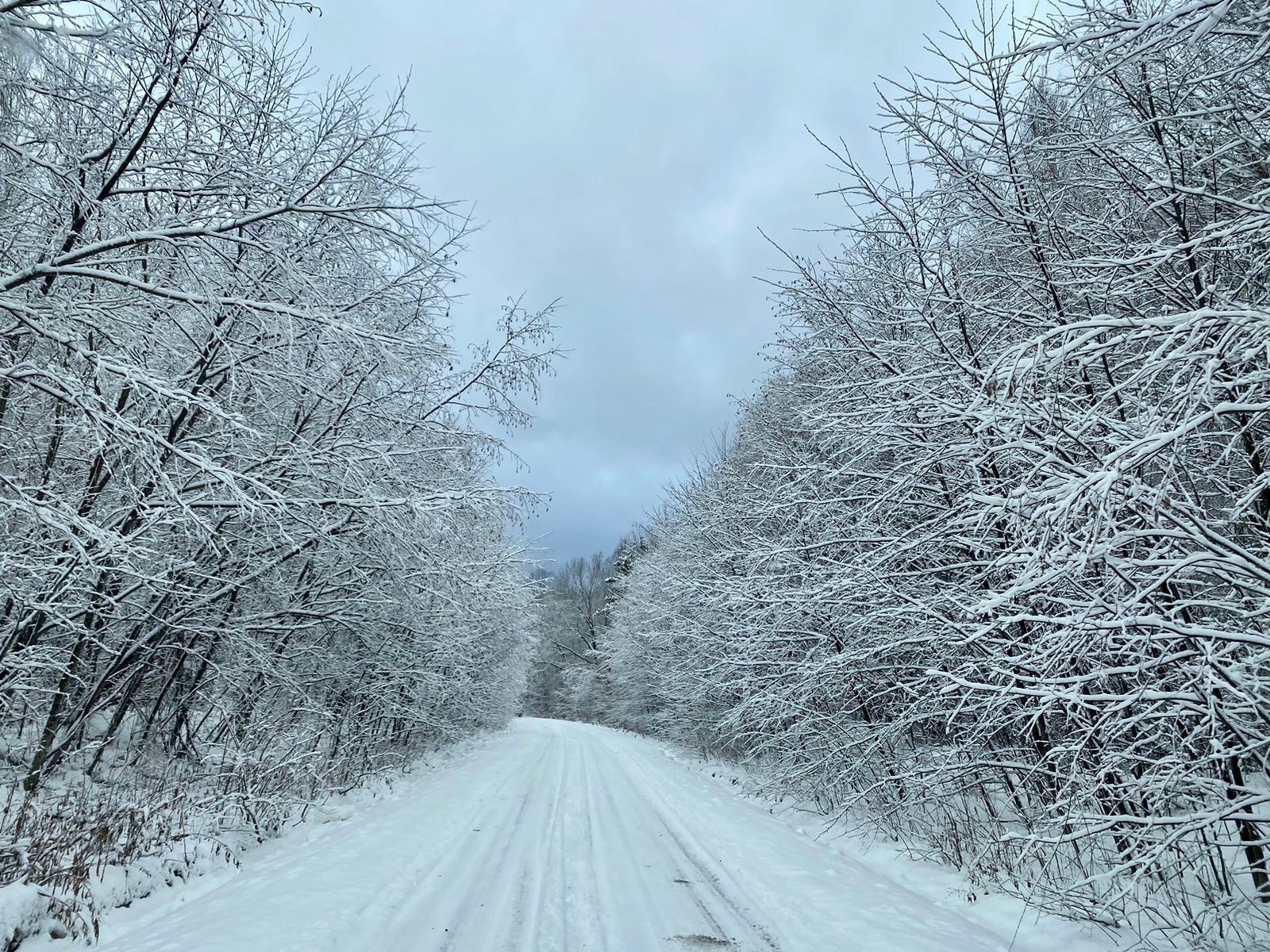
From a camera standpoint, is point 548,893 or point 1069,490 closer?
point 1069,490

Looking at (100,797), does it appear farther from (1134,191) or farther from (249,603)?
(1134,191)

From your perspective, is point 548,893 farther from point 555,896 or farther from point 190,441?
point 190,441

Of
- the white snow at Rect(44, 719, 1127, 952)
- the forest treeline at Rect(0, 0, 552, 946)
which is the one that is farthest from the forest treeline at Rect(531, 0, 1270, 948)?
the forest treeline at Rect(0, 0, 552, 946)

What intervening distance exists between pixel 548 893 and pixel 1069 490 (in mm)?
5096

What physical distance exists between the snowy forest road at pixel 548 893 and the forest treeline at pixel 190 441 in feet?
3.02

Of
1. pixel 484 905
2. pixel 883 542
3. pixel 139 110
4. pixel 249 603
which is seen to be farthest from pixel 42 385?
pixel 883 542

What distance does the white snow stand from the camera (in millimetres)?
4414

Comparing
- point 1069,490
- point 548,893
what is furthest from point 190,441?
point 1069,490

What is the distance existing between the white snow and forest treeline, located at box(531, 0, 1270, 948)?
93 cm

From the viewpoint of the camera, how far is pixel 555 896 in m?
5.39

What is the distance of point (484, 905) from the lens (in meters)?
5.07

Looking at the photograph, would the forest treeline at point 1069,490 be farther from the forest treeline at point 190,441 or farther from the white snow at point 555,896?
the forest treeline at point 190,441

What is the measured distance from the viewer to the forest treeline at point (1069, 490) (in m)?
3.11

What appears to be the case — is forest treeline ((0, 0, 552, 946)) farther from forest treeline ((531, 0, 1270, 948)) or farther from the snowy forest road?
forest treeline ((531, 0, 1270, 948))
